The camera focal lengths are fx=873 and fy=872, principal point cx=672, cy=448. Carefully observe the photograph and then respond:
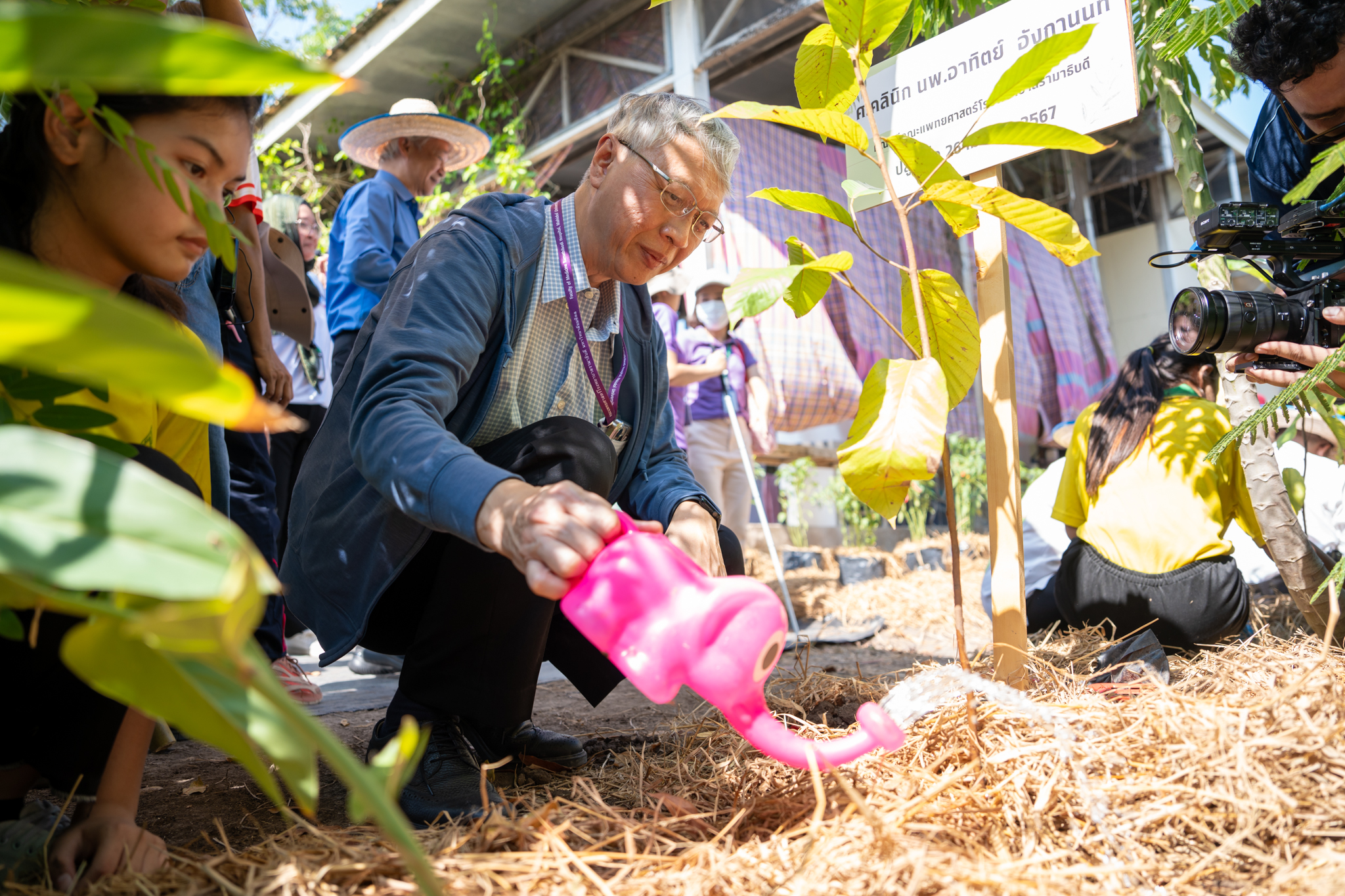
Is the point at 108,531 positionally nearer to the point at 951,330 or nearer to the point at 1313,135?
the point at 951,330

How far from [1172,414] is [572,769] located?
1.75m

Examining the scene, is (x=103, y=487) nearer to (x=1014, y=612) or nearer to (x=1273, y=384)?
(x=1014, y=612)

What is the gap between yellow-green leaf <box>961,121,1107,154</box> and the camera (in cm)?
121

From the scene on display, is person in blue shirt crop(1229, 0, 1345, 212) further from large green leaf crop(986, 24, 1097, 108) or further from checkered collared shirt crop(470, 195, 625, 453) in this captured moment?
checkered collared shirt crop(470, 195, 625, 453)

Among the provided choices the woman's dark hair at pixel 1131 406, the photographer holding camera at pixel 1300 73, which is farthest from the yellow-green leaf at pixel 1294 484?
the photographer holding camera at pixel 1300 73

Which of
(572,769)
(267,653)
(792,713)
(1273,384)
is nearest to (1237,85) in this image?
(1273,384)

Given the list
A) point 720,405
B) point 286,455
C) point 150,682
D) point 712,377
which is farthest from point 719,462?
point 150,682

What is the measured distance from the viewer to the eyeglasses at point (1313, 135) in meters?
1.69

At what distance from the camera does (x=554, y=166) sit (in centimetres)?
571

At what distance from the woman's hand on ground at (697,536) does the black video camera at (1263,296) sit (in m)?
1.01

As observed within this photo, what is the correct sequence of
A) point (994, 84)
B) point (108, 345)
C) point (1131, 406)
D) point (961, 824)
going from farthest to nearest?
1. point (1131, 406)
2. point (994, 84)
3. point (961, 824)
4. point (108, 345)

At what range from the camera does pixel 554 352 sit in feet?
5.00

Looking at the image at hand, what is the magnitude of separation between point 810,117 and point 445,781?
1.06 meters

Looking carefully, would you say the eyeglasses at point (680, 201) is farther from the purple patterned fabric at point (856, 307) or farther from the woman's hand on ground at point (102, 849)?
the purple patterned fabric at point (856, 307)
